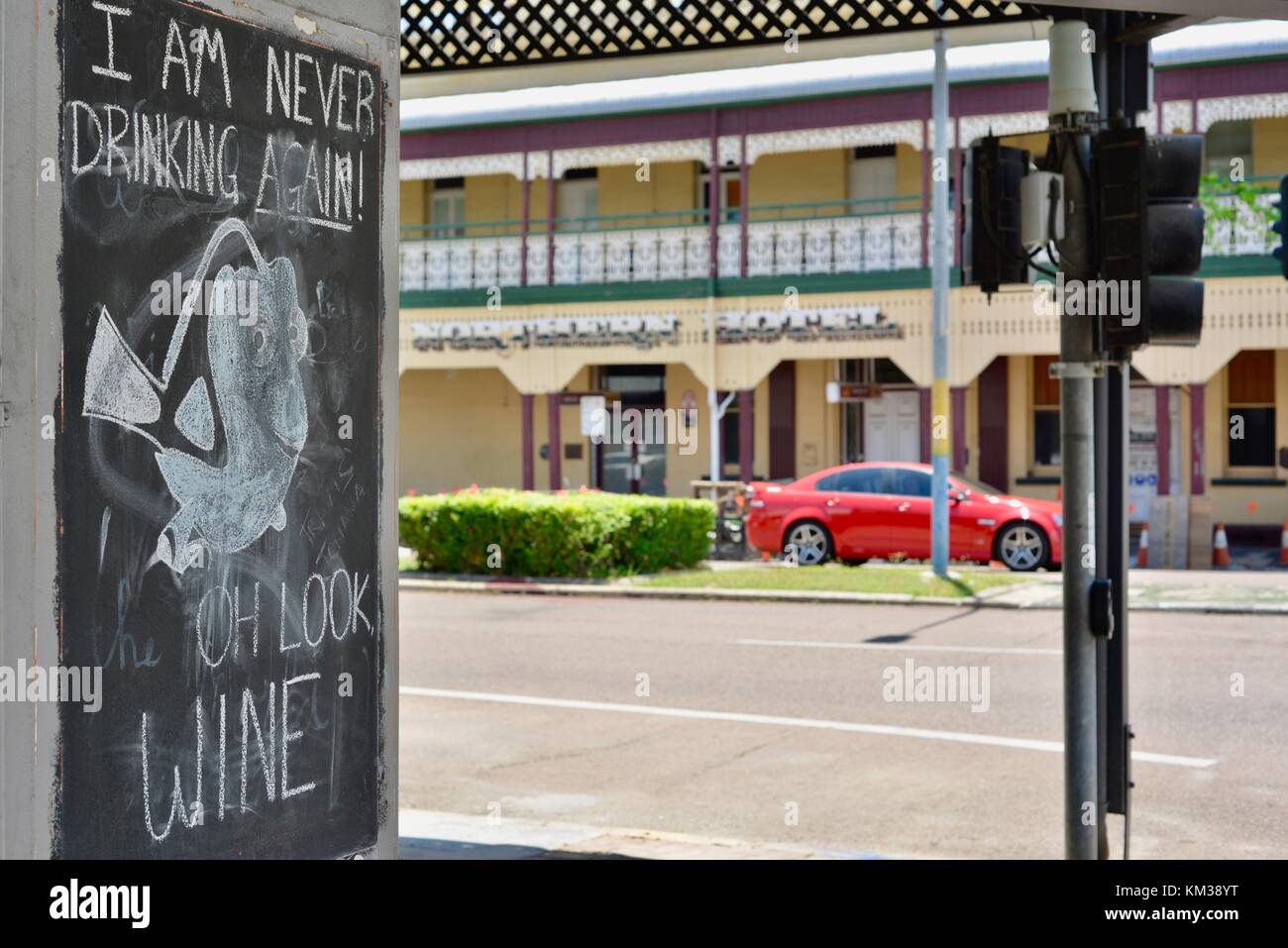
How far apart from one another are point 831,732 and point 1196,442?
1589cm

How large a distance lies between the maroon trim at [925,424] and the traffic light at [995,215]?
21.1 meters

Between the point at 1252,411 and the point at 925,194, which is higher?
the point at 925,194

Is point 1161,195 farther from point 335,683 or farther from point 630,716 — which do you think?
point 630,716

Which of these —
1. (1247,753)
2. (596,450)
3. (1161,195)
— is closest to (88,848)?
(1161,195)

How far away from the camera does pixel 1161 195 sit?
19.8 ft

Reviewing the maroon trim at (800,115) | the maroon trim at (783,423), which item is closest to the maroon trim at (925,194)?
the maroon trim at (800,115)

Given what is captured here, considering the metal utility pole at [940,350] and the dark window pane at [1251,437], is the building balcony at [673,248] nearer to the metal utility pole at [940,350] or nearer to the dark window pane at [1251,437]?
the dark window pane at [1251,437]

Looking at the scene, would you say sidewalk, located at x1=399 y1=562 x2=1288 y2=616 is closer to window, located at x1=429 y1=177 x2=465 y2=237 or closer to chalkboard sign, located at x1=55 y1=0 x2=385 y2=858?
window, located at x1=429 y1=177 x2=465 y2=237

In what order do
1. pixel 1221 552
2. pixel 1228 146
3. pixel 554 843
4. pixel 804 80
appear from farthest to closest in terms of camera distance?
pixel 804 80 → pixel 1228 146 → pixel 1221 552 → pixel 554 843

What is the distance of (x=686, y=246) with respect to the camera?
2859 cm

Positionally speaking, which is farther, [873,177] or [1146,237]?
[873,177]

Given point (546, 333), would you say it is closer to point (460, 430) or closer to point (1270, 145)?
point (460, 430)

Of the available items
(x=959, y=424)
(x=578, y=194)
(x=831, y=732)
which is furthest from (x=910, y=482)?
(x=578, y=194)

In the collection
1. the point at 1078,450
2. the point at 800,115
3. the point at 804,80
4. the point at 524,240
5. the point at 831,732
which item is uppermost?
the point at 804,80
